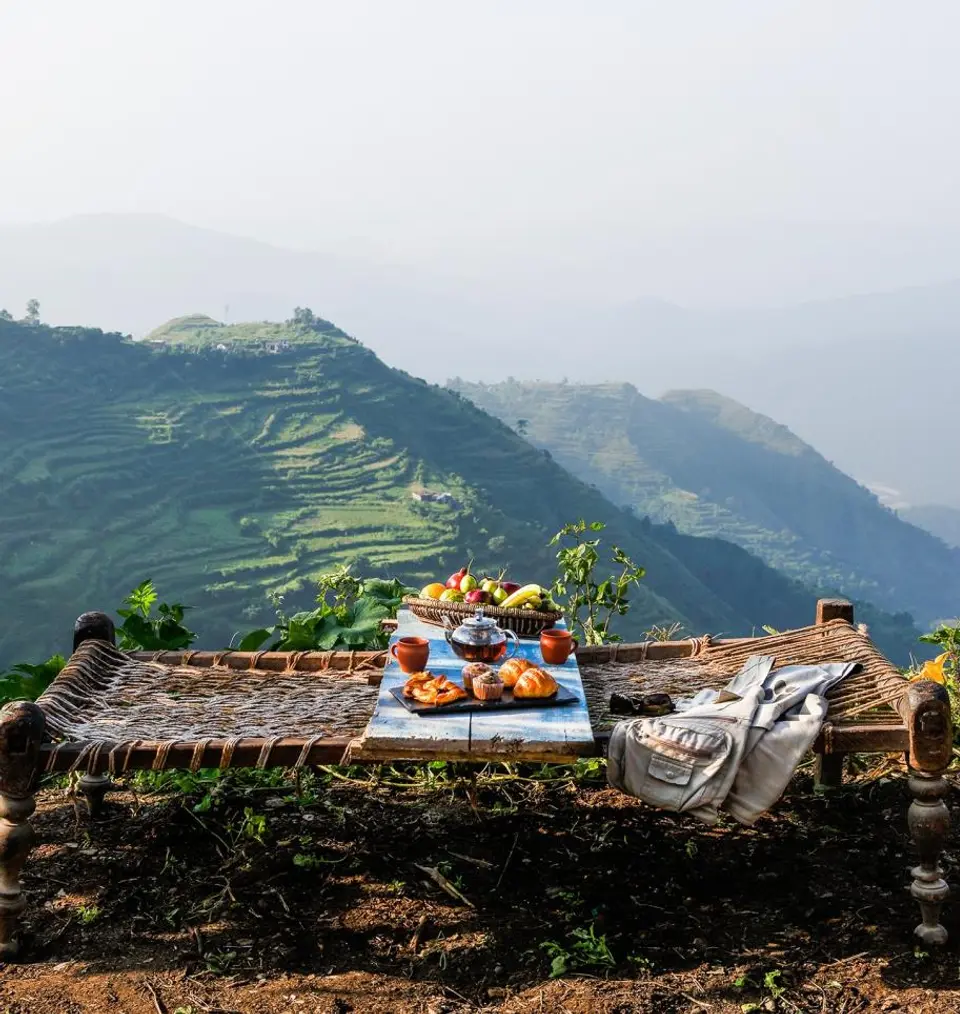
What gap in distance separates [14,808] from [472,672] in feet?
4.14

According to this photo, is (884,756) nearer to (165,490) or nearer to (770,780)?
(770,780)

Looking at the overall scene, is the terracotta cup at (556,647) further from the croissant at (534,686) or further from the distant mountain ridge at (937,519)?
the distant mountain ridge at (937,519)

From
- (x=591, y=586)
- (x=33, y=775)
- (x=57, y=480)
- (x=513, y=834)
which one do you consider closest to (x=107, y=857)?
(x=33, y=775)

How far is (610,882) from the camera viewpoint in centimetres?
313

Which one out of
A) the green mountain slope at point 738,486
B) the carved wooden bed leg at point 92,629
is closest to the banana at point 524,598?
the carved wooden bed leg at point 92,629

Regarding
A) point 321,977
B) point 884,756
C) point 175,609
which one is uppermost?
point 175,609

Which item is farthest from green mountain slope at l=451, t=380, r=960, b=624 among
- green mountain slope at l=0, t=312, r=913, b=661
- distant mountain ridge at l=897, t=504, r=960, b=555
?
green mountain slope at l=0, t=312, r=913, b=661

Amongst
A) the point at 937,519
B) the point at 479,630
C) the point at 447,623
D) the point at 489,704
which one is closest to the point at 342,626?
the point at 447,623

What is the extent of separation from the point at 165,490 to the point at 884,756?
65.2m

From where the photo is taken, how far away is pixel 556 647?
3340mm

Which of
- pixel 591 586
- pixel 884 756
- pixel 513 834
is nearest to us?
pixel 513 834

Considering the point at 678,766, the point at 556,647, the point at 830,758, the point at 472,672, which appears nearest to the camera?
the point at 678,766

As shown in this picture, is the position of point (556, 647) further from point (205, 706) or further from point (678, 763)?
point (205, 706)

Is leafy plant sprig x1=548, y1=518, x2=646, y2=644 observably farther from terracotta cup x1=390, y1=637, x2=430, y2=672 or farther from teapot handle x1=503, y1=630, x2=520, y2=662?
terracotta cup x1=390, y1=637, x2=430, y2=672
